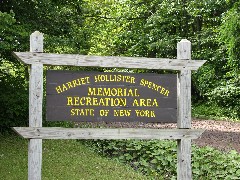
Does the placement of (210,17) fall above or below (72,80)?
above

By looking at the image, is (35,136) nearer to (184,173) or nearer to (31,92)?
(31,92)

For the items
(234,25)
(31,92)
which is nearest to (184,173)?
(31,92)

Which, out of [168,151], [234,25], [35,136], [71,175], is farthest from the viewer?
[234,25]

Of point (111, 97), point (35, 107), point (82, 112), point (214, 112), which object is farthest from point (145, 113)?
point (214, 112)

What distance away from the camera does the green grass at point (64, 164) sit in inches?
324

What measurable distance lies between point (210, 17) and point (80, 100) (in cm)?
2089

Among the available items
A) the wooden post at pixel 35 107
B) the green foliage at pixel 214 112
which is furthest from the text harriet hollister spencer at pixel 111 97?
the green foliage at pixel 214 112

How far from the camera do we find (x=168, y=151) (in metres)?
9.91

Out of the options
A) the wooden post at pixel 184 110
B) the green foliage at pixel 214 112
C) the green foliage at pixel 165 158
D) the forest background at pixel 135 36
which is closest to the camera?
the wooden post at pixel 184 110

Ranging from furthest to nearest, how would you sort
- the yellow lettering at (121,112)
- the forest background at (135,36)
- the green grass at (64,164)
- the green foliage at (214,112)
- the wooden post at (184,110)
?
the green foliage at (214,112)
the forest background at (135,36)
the green grass at (64,164)
the wooden post at (184,110)
the yellow lettering at (121,112)

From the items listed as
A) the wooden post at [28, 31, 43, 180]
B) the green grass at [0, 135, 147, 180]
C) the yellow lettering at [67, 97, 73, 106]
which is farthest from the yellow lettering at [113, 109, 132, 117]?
the green grass at [0, 135, 147, 180]

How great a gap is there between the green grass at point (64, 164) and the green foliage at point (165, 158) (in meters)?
0.56

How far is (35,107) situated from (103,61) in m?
1.29

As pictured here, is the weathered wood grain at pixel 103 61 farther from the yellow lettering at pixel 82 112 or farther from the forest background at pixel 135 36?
the forest background at pixel 135 36
